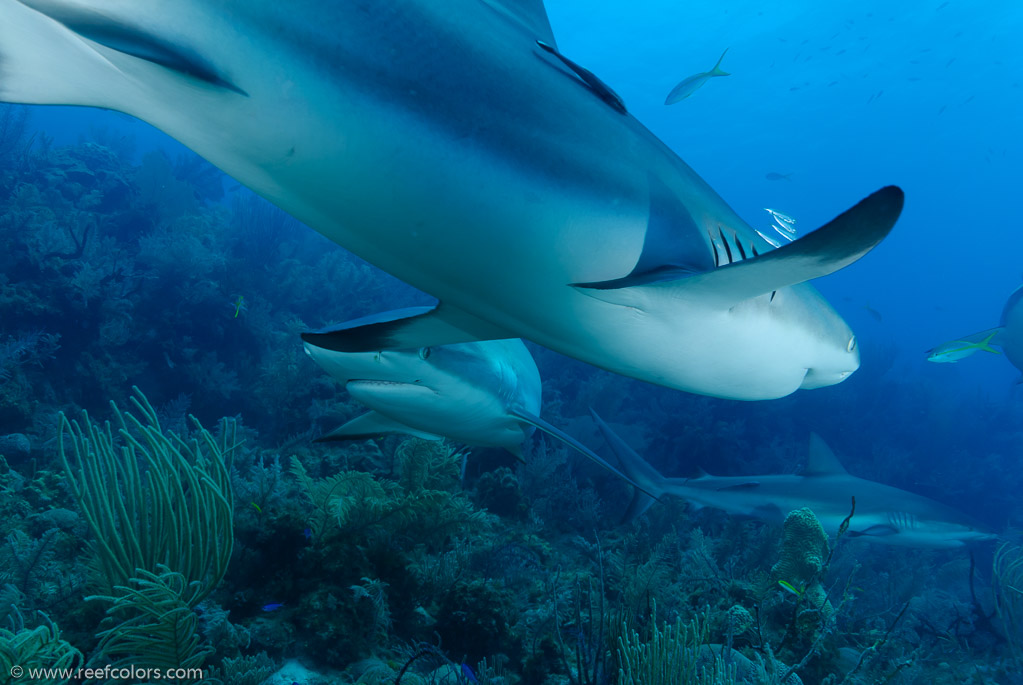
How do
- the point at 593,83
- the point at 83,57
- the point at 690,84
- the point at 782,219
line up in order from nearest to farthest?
the point at 83,57
the point at 593,83
the point at 782,219
the point at 690,84

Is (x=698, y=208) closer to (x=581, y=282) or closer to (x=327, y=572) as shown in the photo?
(x=581, y=282)

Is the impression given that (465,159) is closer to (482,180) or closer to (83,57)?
(482,180)

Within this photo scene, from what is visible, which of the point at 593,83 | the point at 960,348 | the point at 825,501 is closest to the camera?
the point at 593,83

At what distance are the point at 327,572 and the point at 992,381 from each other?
89.2 m

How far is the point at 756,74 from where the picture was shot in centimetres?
5003

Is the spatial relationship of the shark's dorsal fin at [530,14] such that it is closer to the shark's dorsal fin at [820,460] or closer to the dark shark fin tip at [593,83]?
the dark shark fin tip at [593,83]

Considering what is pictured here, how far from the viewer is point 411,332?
225 cm

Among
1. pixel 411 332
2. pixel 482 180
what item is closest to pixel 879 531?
pixel 411 332

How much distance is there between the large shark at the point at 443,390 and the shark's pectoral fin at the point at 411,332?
0.30m

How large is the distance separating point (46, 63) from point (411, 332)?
1401 mm

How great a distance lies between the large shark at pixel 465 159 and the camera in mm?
1031

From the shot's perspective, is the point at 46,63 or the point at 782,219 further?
the point at 782,219

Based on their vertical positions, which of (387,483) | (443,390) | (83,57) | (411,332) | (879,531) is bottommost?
(387,483)

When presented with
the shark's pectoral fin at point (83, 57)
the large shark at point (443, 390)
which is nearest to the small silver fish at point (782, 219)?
the large shark at point (443, 390)
